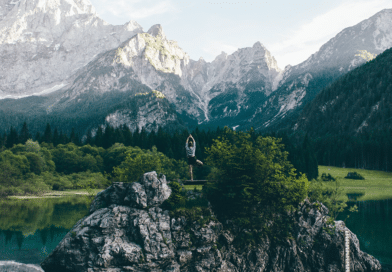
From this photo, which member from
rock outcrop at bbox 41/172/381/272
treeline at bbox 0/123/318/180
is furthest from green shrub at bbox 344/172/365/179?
rock outcrop at bbox 41/172/381/272

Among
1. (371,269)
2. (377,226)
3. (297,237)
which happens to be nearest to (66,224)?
(297,237)

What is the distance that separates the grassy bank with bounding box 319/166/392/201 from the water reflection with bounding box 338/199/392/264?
12974 millimetres

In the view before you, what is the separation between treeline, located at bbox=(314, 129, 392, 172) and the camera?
14612 centimetres

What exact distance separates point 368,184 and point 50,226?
104m

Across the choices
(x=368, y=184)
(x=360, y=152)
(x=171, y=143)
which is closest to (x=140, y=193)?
(x=171, y=143)

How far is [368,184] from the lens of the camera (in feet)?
395

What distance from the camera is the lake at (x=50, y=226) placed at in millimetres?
47838

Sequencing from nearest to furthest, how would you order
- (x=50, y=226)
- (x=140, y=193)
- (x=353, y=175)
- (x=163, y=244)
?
(x=163, y=244) < (x=140, y=193) < (x=50, y=226) < (x=353, y=175)

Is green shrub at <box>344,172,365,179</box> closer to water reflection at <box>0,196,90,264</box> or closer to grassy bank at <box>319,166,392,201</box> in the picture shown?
grassy bank at <box>319,166,392,201</box>

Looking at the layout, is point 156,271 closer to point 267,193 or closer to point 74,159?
point 267,193

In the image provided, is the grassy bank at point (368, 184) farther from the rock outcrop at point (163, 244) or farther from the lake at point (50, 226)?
the rock outcrop at point (163, 244)

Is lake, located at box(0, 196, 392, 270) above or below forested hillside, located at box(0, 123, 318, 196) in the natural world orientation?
below

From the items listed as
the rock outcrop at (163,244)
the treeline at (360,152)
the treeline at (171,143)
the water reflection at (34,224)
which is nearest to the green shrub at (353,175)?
the treeline at (171,143)

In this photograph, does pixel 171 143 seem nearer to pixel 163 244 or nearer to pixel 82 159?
pixel 82 159
